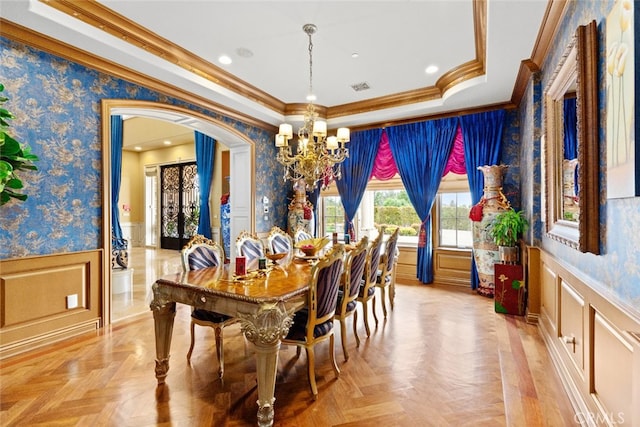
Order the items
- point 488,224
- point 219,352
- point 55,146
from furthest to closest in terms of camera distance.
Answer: point 488,224, point 55,146, point 219,352

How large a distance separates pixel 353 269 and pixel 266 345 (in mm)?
1061

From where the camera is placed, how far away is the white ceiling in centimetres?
281

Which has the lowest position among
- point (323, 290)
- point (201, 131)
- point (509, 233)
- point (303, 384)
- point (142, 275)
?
point (303, 384)

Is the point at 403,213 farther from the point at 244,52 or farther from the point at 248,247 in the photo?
the point at 244,52

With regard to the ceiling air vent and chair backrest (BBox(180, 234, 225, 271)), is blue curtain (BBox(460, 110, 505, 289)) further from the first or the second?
chair backrest (BBox(180, 234, 225, 271))

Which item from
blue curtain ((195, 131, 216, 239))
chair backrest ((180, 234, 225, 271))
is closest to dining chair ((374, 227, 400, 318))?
chair backrest ((180, 234, 225, 271))

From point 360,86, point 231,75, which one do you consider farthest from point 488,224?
point 231,75

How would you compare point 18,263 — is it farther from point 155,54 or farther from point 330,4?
point 330,4

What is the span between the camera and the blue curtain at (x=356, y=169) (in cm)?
596

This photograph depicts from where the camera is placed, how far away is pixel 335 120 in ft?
19.1

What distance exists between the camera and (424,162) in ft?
17.9

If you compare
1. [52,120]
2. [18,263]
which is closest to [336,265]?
[18,263]

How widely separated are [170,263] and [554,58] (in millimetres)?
7481

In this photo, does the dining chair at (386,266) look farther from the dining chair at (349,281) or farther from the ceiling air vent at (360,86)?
the ceiling air vent at (360,86)
